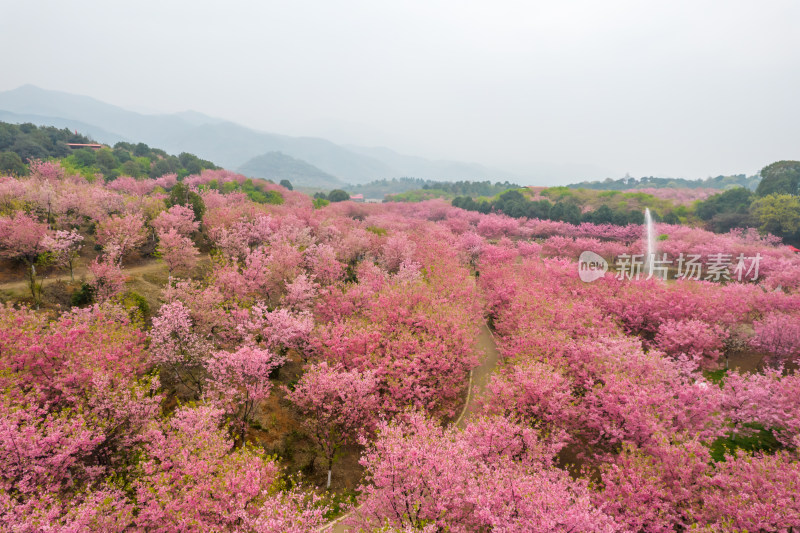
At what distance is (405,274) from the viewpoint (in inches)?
1383

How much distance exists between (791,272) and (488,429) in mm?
47392

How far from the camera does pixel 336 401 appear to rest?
19234 millimetres

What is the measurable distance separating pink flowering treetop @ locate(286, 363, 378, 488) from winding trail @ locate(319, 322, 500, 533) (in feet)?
9.96

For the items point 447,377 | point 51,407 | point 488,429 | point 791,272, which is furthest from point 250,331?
point 791,272

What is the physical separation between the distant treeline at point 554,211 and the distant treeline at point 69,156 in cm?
8926

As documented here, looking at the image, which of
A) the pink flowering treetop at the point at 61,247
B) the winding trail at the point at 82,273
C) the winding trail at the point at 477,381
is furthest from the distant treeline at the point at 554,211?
the pink flowering treetop at the point at 61,247

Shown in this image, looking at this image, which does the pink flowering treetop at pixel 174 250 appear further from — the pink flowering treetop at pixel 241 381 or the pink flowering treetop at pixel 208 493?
the pink flowering treetop at pixel 208 493

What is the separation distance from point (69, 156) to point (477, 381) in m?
108

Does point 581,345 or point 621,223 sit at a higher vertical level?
point 621,223

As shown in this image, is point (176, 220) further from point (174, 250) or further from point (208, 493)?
point (208, 493)

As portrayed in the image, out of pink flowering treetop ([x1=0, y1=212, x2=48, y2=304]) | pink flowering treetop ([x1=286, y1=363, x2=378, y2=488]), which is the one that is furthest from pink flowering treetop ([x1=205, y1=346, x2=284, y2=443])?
pink flowering treetop ([x1=0, y1=212, x2=48, y2=304])

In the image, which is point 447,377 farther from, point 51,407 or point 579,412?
point 51,407

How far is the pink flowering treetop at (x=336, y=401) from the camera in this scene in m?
18.6

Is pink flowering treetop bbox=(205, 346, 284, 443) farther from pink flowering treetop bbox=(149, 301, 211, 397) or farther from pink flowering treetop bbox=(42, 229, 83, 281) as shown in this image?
pink flowering treetop bbox=(42, 229, 83, 281)
